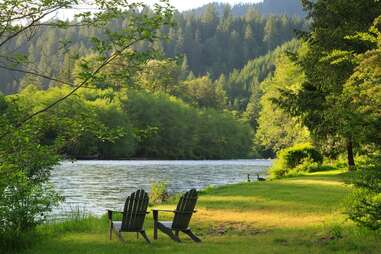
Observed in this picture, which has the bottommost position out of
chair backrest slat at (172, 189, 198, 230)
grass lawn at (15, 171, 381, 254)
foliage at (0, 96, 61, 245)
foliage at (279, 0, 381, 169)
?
grass lawn at (15, 171, 381, 254)

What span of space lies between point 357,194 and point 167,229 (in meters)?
6.26

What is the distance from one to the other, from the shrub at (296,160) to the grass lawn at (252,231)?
1652 centimetres

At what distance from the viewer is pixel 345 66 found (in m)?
22.7

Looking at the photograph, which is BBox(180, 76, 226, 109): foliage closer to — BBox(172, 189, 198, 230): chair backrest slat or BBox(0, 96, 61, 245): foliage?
BBox(172, 189, 198, 230): chair backrest slat

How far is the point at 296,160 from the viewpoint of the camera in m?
38.7

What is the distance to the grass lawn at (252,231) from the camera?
10977 millimetres

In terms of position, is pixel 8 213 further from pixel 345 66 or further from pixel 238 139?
pixel 238 139

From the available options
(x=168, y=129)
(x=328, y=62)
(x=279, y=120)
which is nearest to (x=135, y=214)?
(x=328, y=62)

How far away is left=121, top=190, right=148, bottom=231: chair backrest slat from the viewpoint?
11766 mm

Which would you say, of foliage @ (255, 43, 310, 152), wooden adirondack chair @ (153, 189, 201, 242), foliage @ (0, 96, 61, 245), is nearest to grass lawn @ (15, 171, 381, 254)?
wooden adirondack chair @ (153, 189, 201, 242)

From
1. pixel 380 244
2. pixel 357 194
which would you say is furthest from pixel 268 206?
pixel 380 244

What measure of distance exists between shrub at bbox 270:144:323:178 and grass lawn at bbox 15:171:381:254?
16519mm

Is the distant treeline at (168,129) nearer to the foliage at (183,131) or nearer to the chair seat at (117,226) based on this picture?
the foliage at (183,131)

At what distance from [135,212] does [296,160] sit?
92.5ft
